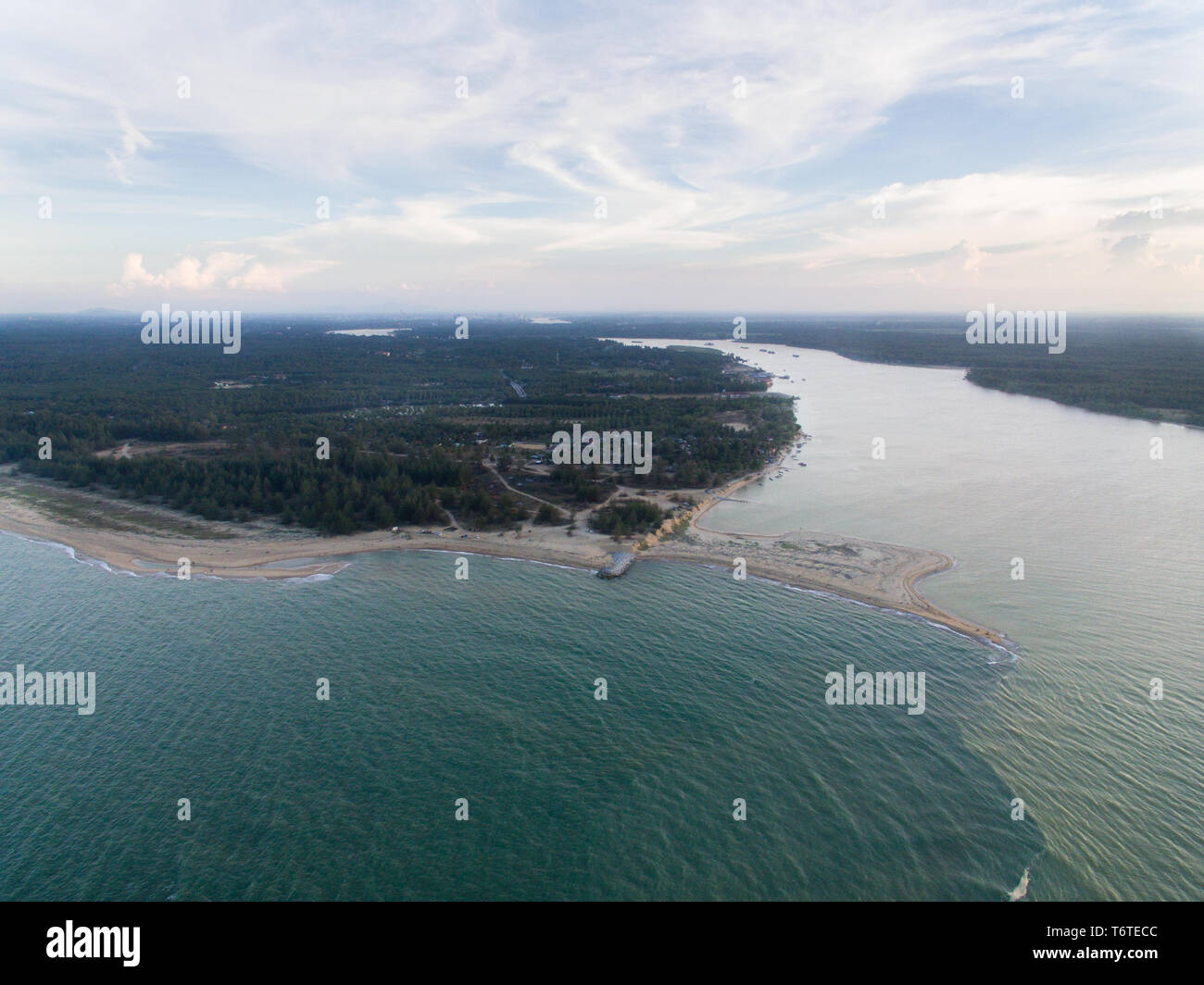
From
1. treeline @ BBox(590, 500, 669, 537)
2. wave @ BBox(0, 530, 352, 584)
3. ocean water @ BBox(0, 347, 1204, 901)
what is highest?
treeline @ BBox(590, 500, 669, 537)

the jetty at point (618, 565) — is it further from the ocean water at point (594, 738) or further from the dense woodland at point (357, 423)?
the dense woodland at point (357, 423)

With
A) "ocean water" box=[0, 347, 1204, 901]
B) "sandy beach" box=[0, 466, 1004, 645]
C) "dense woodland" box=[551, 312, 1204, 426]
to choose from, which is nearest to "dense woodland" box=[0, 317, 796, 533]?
"sandy beach" box=[0, 466, 1004, 645]

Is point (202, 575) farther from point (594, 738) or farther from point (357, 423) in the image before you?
point (357, 423)

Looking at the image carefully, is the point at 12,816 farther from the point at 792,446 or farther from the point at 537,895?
the point at 792,446

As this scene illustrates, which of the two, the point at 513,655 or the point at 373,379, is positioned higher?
the point at 373,379

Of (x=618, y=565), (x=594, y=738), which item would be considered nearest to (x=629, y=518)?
(x=618, y=565)

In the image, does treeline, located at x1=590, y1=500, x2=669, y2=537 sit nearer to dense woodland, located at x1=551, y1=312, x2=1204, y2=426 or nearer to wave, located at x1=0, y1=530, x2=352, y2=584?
wave, located at x1=0, y1=530, x2=352, y2=584
